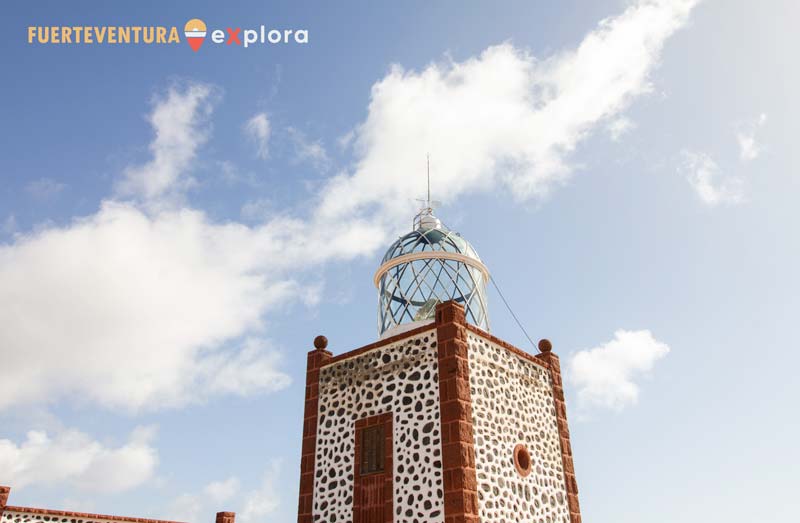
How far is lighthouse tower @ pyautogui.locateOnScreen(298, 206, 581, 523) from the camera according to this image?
12562mm

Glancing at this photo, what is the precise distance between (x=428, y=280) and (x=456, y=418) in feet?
13.6

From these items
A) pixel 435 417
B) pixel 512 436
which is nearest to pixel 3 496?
pixel 435 417

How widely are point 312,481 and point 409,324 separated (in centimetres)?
415

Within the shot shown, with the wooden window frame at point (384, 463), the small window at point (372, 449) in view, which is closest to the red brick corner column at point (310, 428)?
the wooden window frame at point (384, 463)

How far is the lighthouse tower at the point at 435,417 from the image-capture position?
1256 cm

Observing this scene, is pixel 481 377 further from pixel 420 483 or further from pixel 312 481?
pixel 312 481

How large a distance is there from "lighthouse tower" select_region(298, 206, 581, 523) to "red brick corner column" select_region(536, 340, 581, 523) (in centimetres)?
3

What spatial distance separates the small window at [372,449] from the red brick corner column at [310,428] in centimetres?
150

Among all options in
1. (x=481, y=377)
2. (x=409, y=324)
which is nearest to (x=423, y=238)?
(x=409, y=324)

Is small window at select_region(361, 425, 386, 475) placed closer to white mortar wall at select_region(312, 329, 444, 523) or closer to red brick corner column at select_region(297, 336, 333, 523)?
white mortar wall at select_region(312, 329, 444, 523)

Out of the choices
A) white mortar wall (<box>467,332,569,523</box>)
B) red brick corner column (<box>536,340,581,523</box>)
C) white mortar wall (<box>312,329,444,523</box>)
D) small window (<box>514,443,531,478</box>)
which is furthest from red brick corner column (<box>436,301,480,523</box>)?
red brick corner column (<box>536,340,581,523</box>)

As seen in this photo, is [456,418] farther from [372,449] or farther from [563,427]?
[563,427]

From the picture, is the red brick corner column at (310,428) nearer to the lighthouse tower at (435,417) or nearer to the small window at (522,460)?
the lighthouse tower at (435,417)

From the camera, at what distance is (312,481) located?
14.4m
